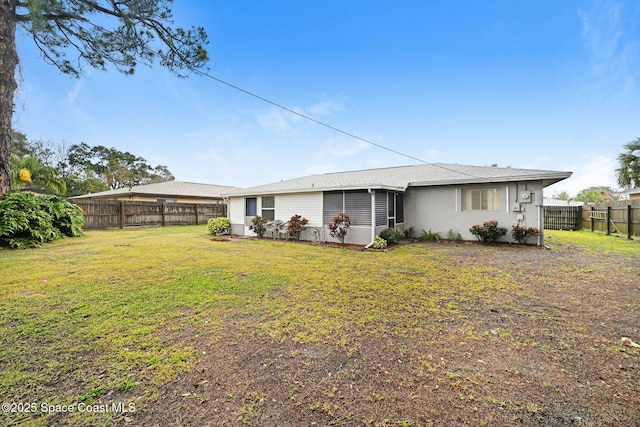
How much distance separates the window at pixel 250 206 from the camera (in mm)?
12453

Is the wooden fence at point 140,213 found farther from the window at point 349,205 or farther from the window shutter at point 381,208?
the window shutter at point 381,208

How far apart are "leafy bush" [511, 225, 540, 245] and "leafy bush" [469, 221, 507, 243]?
0.29 metres

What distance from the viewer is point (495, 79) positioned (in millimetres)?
11891

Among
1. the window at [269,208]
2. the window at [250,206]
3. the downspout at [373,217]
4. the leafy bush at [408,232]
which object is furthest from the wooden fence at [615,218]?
the window at [250,206]

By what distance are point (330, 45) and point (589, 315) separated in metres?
12.7

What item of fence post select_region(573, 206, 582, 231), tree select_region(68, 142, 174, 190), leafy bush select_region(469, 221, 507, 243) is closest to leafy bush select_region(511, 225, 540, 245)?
leafy bush select_region(469, 221, 507, 243)

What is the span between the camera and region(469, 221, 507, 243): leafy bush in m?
9.32

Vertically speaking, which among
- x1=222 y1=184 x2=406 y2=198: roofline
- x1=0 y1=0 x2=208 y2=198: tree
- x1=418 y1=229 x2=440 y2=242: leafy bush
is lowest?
x1=418 y1=229 x2=440 y2=242: leafy bush

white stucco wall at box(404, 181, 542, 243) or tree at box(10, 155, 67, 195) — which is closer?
white stucco wall at box(404, 181, 542, 243)

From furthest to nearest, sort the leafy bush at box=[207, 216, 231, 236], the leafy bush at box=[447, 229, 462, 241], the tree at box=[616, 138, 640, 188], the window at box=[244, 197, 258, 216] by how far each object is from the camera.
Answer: the tree at box=[616, 138, 640, 188] < the leafy bush at box=[207, 216, 231, 236] < the window at box=[244, 197, 258, 216] < the leafy bush at box=[447, 229, 462, 241]

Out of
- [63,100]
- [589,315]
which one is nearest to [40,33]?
[63,100]

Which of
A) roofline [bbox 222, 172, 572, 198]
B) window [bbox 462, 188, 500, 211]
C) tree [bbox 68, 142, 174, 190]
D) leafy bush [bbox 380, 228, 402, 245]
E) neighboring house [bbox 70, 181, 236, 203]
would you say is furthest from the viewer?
tree [bbox 68, 142, 174, 190]

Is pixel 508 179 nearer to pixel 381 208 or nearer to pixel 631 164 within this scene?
pixel 381 208

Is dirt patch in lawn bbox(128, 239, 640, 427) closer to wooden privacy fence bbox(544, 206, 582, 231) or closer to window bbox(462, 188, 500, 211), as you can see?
window bbox(462, 188, 500, 211)
